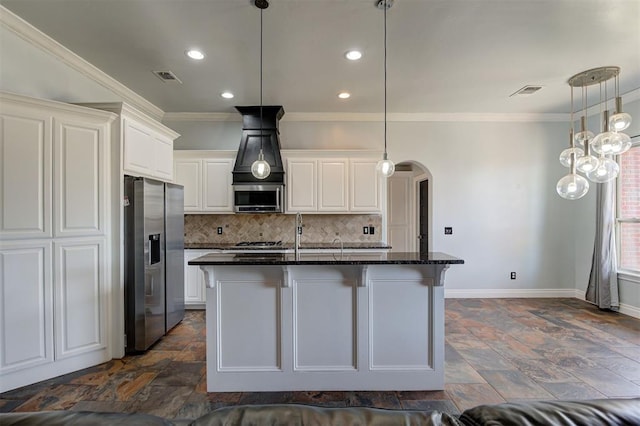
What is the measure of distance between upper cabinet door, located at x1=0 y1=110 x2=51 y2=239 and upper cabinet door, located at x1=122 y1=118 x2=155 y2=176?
0.59 meters

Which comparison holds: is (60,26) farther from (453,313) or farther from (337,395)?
(453,313)

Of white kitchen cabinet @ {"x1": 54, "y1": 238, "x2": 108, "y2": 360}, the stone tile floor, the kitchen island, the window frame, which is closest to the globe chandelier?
the kitchen island

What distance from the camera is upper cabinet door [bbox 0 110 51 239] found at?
7.86 feet

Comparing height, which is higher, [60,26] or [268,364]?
[60,26]

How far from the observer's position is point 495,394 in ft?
7.75

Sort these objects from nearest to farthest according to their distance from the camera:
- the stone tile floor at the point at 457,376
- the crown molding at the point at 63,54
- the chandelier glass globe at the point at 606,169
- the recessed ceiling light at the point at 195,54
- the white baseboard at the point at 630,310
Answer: the stone tile floor at the point at 457,376 < the crown molding at the point at 63,54 < the chandelier glass globe at the point at 606,169 < the recessed ceiling light at the point at 195,54 < the white baseboard at the point at 630,310

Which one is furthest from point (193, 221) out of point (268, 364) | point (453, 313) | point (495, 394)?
point (495, 394)

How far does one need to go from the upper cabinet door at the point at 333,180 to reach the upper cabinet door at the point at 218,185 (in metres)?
1.37

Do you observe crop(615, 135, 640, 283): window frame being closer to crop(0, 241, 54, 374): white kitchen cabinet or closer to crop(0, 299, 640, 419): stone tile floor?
crop(0, 299, 640, 419): stone tile floor

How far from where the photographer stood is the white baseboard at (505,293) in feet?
16.5

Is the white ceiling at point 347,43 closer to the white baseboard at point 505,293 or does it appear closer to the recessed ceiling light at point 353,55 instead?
the recessed ceiling light at point 353,55

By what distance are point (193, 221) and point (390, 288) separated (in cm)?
371

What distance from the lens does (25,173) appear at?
2484 mm

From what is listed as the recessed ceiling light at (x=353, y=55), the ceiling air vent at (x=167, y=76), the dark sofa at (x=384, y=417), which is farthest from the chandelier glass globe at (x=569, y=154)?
the ceiling air vent at (x=167, y=76)
